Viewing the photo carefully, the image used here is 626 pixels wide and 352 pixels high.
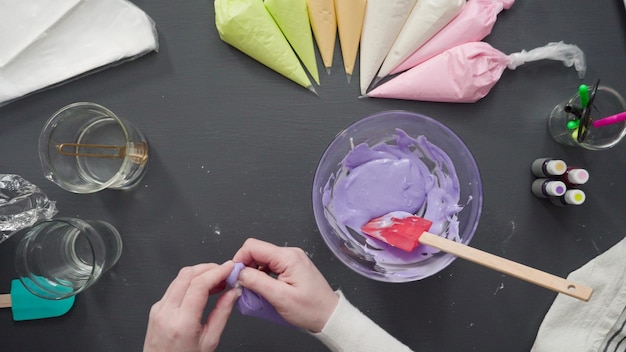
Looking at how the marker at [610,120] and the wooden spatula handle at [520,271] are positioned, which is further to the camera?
the marker at [610,120]

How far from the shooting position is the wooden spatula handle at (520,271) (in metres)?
0.65

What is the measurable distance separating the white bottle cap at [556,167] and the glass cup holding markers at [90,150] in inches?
30.6

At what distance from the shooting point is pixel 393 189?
83 centimetres

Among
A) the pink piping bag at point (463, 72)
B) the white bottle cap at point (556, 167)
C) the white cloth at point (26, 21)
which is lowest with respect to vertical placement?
the white bottle cap at point (556, 167)

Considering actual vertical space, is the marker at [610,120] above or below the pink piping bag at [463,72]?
below

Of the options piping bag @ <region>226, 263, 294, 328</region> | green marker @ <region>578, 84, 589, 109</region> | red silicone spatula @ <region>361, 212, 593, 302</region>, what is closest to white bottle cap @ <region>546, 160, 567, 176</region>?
green marker @ <region>578, 84, 589, 109</region>

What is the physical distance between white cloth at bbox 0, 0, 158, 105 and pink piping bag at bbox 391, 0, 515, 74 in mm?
520

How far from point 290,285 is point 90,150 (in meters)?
0.48

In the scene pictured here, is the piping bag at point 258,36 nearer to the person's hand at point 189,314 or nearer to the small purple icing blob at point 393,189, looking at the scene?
the small purple icing blob at point 393,189

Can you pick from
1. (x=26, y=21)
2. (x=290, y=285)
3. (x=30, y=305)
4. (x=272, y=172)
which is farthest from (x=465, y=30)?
(x=30, y=305)

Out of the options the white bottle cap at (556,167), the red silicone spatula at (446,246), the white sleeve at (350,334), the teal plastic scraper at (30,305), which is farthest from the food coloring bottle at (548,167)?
the teal plastic scraper at (30,305)

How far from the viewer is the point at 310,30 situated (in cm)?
89

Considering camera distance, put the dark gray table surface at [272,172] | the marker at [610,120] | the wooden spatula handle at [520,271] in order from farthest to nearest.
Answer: the dark gray table surface at [272,172] < the marker at [610,120] < the wooden spatula handle at [520,271]

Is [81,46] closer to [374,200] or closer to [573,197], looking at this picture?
[374,200]
